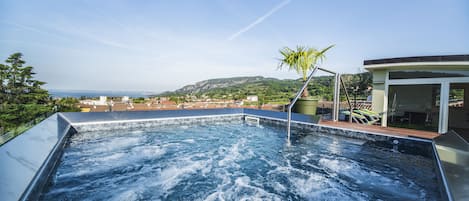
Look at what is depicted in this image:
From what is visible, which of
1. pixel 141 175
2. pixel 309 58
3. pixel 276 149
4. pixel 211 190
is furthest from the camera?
pixel 309 58

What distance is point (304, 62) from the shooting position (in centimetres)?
733

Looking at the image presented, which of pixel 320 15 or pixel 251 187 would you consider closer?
pixel 251 187

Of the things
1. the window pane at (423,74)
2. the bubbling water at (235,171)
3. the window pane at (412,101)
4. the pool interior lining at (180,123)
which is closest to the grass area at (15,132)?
the pool interior lining at (180,123)

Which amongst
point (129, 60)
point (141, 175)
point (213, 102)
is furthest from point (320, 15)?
point (129, 60)

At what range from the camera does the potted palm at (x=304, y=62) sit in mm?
7070

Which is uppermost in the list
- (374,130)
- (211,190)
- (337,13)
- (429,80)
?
(337,13)

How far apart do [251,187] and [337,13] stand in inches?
341

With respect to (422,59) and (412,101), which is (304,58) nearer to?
(422,59)

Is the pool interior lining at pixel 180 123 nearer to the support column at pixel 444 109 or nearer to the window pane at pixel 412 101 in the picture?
the support column at pixel 444 109

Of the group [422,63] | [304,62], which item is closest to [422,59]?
[422,63]

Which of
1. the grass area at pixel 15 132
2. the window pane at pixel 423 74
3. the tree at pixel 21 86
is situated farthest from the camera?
the tree at pixel 21 86

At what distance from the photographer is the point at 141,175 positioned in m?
3.17

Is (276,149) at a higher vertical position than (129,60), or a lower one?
lower

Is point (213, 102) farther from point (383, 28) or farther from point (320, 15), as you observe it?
point (383, 28)
